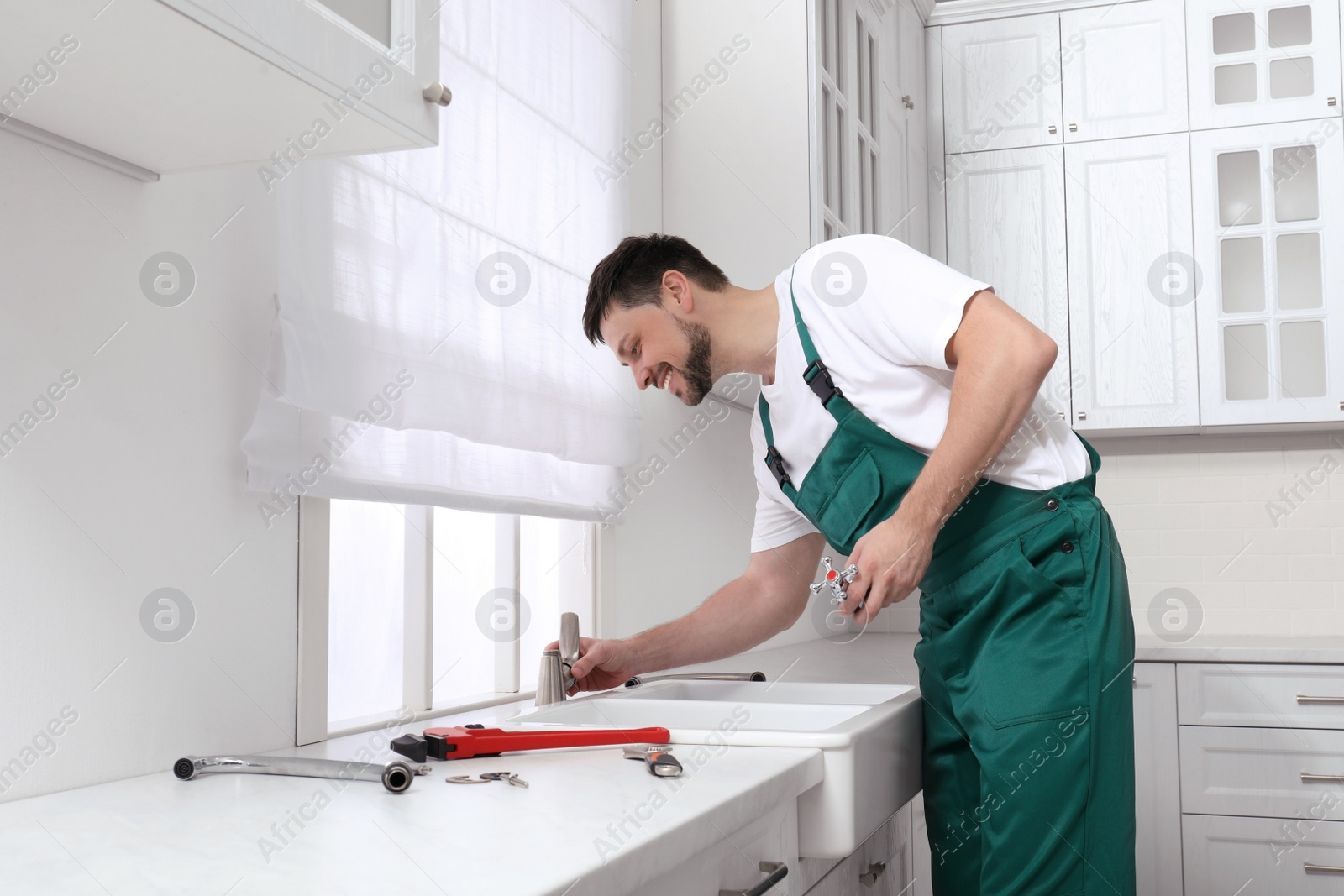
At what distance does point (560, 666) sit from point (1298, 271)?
2434mm

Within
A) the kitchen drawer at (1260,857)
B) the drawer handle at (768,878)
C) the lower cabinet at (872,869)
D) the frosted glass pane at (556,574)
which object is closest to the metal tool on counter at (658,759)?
the drawer handle at (768,878)

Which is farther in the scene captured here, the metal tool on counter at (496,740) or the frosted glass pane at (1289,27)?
the frosted glass pane at (1289,27)

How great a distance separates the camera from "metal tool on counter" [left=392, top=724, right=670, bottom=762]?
106 cm

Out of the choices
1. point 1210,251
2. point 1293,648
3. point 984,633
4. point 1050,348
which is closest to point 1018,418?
point 1050,348

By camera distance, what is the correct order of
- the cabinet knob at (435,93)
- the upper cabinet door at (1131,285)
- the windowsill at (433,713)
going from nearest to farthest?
the cabinet knob at (435,93), the windowsill at (433,713), the upper cabinet door at (1131,285)

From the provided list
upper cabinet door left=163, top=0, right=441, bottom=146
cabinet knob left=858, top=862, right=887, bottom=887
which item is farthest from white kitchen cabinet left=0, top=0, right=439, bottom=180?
cabinet knob left=858, top=862, right=887, bottom=887

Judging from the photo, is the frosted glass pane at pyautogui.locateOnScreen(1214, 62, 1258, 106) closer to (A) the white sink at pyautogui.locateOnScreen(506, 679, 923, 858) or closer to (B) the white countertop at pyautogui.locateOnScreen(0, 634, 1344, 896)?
(A) the white sink at pyautogui.locateOnScreen(506, 679, 923, 858)

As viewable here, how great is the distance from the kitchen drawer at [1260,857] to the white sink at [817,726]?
4.46 ft

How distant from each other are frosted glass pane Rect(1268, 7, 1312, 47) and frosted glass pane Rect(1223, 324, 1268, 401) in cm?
77

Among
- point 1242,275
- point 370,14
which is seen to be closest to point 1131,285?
point 1242,275

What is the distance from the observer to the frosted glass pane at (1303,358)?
2.87 m

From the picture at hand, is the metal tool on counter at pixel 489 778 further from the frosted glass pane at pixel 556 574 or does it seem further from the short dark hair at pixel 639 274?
the frosted glass pane at pixel 556 574

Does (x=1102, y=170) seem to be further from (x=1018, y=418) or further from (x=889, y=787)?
(x=889, y=787)

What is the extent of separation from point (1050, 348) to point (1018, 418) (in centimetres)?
9
